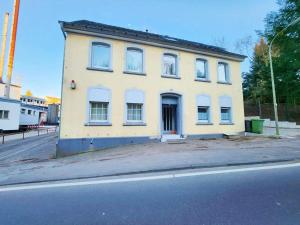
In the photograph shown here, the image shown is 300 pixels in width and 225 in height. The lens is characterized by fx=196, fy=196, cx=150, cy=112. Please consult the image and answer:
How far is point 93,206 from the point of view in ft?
12.1

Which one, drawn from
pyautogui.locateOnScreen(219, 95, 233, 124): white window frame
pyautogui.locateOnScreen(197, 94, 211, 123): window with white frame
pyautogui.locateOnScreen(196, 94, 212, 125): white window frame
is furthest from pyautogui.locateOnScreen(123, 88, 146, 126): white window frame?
pyautogui.locateOnScreen(219, 95, 233, 124): white window frame

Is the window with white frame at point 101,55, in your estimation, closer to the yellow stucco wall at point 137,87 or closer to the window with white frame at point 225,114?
the yellow stucco wall at point 137,87

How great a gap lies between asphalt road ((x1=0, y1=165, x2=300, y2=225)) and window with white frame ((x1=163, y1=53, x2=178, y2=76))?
34.2 feet

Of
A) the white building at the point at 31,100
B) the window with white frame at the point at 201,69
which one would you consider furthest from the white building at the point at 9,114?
the white building at the point at 31,100

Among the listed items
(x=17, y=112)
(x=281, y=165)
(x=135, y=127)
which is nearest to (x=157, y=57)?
(x=135, y=127)

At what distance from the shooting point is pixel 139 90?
13258 mm

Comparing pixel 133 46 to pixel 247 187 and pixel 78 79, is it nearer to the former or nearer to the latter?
pixel 78 79

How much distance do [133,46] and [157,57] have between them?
1.88 metres

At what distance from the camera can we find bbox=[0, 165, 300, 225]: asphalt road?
3.12 meters

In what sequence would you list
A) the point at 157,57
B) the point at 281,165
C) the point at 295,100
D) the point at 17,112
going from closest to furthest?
the point at 281,165 → the point at 157,57 → the point at 295,100 → the point at 17,112

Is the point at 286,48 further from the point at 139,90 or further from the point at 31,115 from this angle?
the point at 31,115

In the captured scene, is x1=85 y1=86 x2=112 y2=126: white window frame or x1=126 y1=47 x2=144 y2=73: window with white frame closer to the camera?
x1=85 y1=86 x2=112 y2=126: white window frame

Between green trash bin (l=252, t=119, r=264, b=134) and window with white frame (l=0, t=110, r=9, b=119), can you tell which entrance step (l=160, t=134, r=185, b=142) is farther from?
window with white frame (l=0, t=110, r=9, b=119)

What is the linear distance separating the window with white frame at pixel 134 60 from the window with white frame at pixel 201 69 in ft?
15.6
